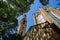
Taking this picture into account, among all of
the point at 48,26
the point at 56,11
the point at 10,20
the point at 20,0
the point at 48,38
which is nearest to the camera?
the point at 48,38

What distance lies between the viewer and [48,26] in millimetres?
9914

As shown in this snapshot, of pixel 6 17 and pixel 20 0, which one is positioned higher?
pixel 20 0

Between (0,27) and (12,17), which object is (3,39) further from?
(12,17)

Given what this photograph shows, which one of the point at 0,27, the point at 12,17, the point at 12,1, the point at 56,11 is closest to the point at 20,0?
the point at 12,1

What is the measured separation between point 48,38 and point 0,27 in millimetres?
2845

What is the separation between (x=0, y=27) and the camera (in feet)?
34.1

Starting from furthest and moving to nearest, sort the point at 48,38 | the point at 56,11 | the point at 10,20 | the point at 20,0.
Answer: the point at 56,11
the point at 20,0
the point at 10,20
the point at 48,38

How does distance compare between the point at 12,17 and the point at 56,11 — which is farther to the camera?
the point at 56,11

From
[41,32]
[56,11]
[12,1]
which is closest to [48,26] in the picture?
[41,32]

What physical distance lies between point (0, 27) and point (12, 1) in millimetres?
2000

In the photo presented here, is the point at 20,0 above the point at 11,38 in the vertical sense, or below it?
above

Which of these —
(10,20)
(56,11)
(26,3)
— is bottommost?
(56,11)

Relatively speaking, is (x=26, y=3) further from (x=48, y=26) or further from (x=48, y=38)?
(x=48, y=38)

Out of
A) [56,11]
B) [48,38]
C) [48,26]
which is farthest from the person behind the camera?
[56,11]
